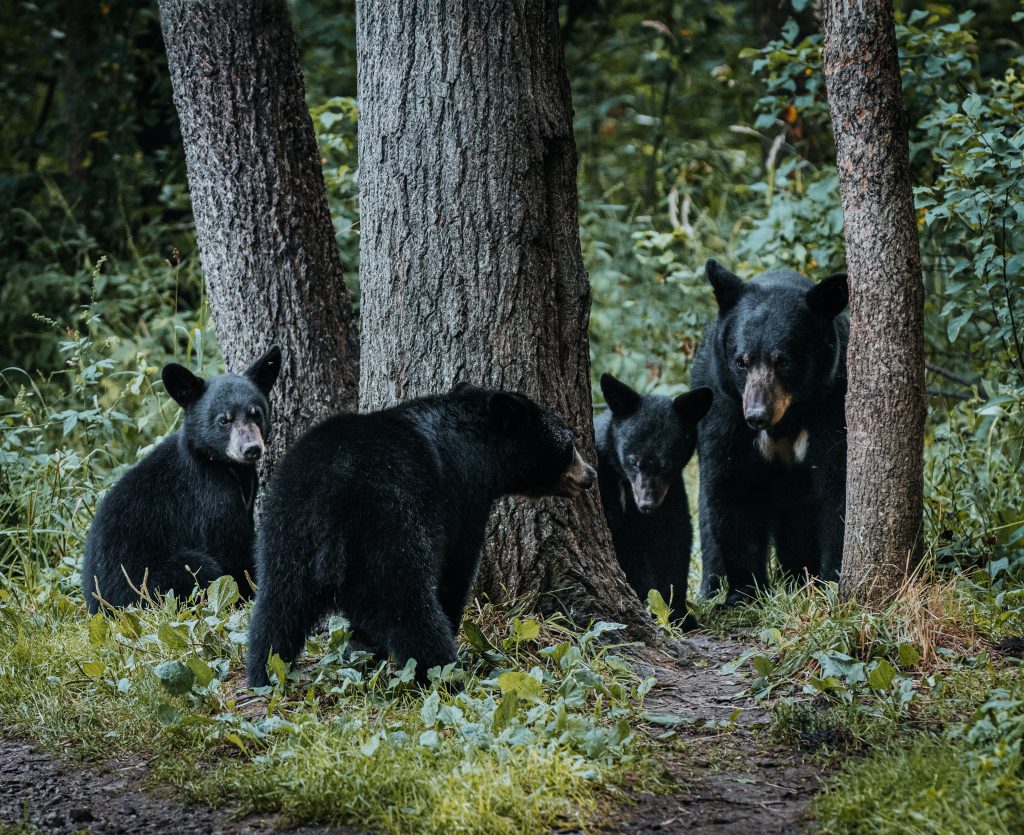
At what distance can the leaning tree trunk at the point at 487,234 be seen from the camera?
446 cm

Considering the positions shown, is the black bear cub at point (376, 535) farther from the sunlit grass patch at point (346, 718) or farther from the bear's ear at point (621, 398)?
the bear's ear at point (621, 398)

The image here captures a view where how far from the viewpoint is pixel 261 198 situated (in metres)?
5.61

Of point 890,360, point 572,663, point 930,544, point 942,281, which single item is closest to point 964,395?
point 942,281

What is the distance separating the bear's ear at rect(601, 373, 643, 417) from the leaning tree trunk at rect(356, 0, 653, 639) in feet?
3.78

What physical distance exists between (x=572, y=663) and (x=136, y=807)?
1500mm

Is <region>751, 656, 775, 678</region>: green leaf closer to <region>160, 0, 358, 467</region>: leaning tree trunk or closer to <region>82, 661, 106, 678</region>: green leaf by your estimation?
<region>82, 661, 106, 678</region>: green leaf

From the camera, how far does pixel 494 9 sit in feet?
14.5

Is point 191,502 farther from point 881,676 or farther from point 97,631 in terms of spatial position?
point 881,676

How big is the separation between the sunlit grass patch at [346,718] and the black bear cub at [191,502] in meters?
0.50

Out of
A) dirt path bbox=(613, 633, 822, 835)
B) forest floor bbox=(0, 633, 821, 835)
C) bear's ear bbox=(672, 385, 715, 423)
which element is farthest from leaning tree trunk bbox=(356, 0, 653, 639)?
bear's ear bbox=(672, 385, 715, 423)

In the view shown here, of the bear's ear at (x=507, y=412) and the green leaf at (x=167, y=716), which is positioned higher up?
the bear's ear at (x=507, y=412)

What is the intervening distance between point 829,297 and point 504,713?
297 cm

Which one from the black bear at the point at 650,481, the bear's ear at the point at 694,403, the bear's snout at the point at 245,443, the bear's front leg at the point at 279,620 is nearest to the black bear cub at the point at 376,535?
the bear's front leg at the point at 279,620

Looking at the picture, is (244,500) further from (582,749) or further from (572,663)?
(582,749)
